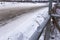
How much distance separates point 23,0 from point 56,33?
541 cm

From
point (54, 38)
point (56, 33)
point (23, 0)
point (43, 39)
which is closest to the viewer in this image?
point (43, 39)

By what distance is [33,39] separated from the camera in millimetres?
1073

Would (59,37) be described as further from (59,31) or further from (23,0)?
(23,0)

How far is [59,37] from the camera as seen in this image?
4.28 metres

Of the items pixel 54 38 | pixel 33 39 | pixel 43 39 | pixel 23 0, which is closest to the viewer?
pixel 33 39

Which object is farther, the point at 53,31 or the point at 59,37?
the point at 53,31

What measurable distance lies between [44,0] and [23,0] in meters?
1.44

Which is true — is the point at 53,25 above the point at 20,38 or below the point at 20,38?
below

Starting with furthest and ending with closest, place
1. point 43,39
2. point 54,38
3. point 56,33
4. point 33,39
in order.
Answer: point 56,33 < point 54,38 < point 43,39 < point 33,39

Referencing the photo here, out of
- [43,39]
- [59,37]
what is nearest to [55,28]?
[59,37]

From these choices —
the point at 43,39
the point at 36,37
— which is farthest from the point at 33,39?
the point at 43,39

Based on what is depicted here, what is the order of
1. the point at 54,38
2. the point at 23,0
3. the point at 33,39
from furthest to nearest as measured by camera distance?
the point at 23,0, the point at 54,38, the point at 33,39

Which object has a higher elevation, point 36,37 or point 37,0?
point 36,37

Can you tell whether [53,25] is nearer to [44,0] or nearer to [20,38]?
[20,38]
